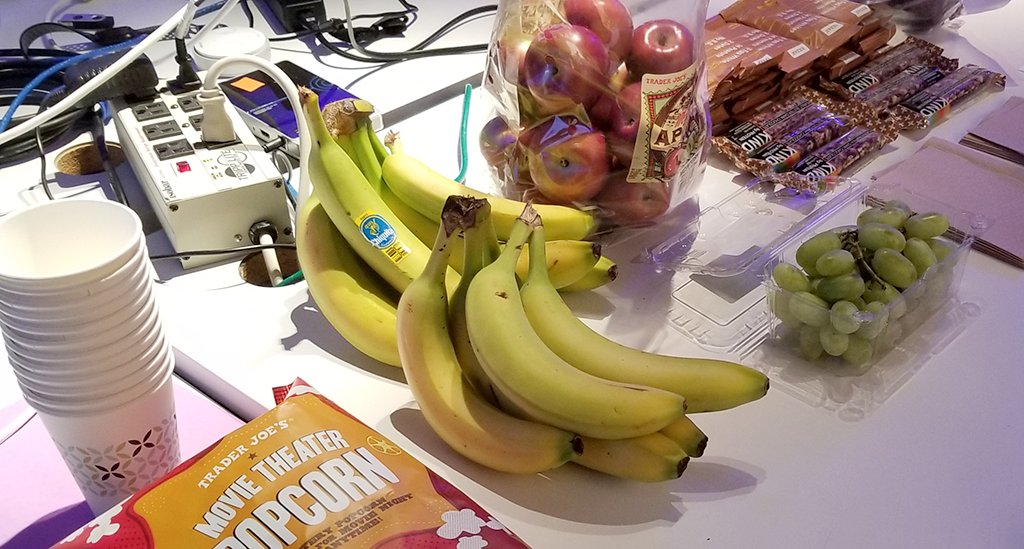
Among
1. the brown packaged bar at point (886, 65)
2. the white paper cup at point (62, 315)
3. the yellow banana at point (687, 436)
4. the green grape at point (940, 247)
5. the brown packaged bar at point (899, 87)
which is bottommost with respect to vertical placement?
the brown packaged bar at point (899, 87)

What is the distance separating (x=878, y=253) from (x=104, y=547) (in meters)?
0.62

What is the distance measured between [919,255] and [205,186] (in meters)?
0.66

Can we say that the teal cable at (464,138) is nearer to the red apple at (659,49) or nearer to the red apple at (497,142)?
the red apple at (497,142)

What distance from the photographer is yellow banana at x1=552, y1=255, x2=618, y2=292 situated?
74 centimetres

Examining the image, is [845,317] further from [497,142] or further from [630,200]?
[497,142]

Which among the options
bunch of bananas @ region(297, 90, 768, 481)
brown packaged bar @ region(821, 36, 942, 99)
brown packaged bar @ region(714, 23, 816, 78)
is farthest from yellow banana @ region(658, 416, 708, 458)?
brown packaged bar @ region(821, 36, 942, 99)

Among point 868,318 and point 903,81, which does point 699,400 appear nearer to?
point 868,318

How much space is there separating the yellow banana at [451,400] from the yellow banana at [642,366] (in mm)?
62

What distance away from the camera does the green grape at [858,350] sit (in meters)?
0.67

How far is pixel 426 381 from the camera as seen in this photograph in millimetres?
579

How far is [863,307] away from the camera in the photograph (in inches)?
26.4

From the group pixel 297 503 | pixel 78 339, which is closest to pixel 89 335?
pixel 78 339

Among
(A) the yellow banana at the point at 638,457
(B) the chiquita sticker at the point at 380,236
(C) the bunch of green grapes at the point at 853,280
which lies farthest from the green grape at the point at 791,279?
(B) the chiquita sticker at the point at 380,236

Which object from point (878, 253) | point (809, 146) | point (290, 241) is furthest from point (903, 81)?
point (290, 241)
